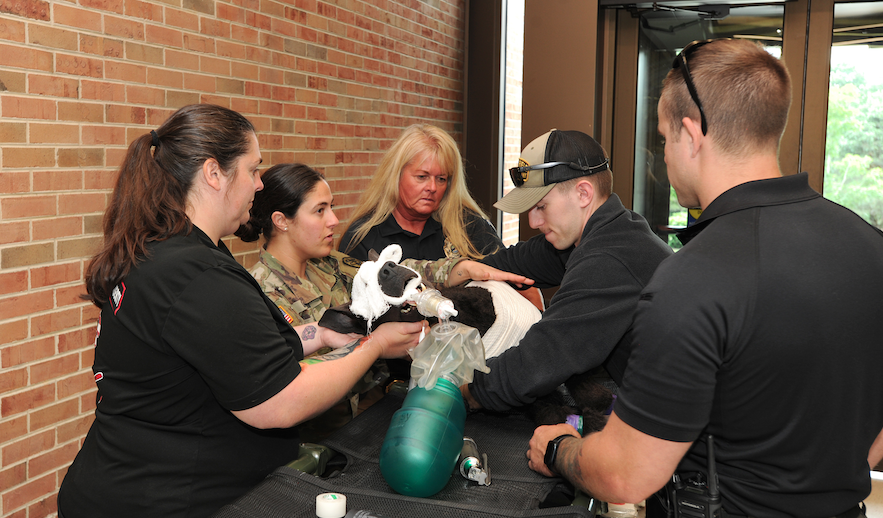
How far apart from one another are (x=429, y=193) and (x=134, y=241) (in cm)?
168

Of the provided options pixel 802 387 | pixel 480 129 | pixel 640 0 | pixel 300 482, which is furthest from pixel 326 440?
pixel 480 129

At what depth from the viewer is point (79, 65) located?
228cm

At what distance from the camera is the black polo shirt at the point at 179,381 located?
4.15 feet

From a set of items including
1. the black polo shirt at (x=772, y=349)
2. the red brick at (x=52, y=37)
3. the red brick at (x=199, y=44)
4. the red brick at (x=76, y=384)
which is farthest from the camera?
the red brick at (x=199, y=44)

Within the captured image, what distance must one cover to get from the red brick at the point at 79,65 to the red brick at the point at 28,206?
0.45 meters

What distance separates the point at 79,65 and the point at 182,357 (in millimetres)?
1542

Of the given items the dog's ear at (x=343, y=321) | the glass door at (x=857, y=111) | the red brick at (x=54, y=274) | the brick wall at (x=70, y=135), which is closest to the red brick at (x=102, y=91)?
the brick wall at (x=70, y=135)

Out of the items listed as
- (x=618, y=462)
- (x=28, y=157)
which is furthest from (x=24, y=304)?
(x=618, y=462)

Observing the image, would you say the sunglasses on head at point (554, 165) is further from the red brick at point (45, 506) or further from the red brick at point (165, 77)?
the red brick at point (45, 506)

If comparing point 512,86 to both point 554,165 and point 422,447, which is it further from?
point 422,447

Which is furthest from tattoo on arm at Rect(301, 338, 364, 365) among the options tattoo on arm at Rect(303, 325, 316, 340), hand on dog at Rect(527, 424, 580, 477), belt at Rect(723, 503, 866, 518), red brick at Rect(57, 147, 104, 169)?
red brick at Rect(57, 147, 104, 169)

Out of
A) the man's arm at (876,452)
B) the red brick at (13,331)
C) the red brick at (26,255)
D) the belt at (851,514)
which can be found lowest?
the belt at (851,514)

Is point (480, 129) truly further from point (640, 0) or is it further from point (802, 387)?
point (802, 387)

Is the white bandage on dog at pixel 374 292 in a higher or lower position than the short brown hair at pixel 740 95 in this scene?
lower
